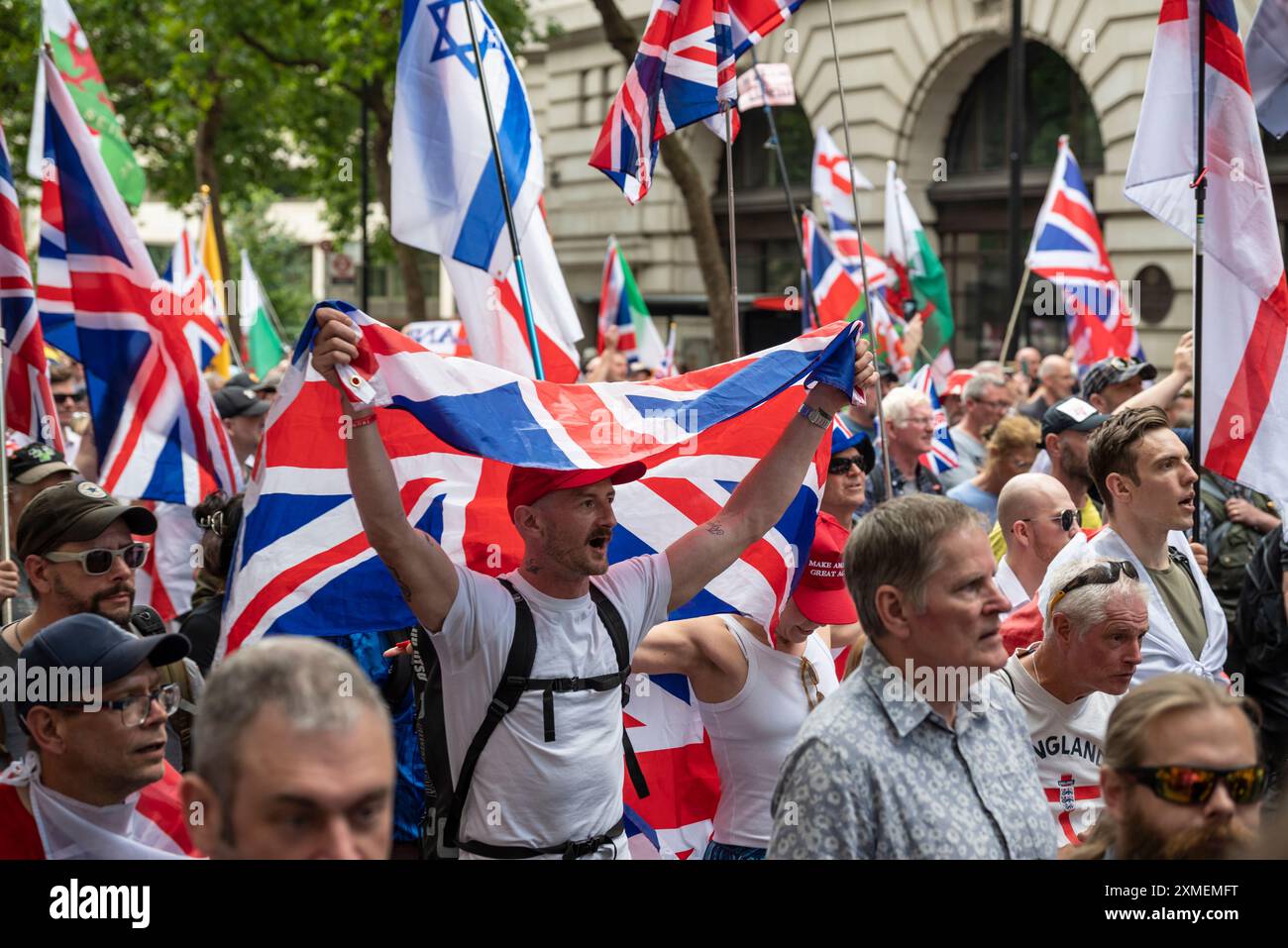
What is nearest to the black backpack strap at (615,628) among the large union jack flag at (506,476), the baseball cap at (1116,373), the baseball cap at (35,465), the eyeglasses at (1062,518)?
the large union jack flag at (506,476)

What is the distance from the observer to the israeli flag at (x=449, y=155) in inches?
242

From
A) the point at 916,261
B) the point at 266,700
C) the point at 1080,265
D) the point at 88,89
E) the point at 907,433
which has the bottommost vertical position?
the point at 266,700

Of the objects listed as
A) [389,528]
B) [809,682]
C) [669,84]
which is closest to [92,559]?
[389,528]

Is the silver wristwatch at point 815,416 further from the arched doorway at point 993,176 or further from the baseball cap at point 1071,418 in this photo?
the arched doorway at point 993,176

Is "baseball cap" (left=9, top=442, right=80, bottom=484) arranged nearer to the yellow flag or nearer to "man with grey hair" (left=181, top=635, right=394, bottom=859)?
"man with grey hair" (left=181, top=635, right=394, bottom=859)

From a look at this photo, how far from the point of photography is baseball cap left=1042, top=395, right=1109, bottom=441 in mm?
6656

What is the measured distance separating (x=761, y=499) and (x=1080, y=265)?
8.85m

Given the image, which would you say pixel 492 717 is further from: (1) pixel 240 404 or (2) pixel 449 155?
(1) pixel 240 404

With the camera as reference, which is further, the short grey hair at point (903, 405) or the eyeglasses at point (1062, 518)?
the short grey hair at point (903, 405)

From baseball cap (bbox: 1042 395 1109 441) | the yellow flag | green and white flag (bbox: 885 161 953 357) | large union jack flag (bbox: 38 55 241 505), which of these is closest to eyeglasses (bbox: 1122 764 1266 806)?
baseball cap (bbox: 1042 395 1109 441)

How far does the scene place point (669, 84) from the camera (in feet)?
19.9

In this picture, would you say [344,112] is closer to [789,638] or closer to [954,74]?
[954,74]

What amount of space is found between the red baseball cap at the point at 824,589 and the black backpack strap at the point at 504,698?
1136 millimetres

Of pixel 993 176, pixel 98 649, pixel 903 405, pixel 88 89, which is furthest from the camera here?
pixel 993 176
